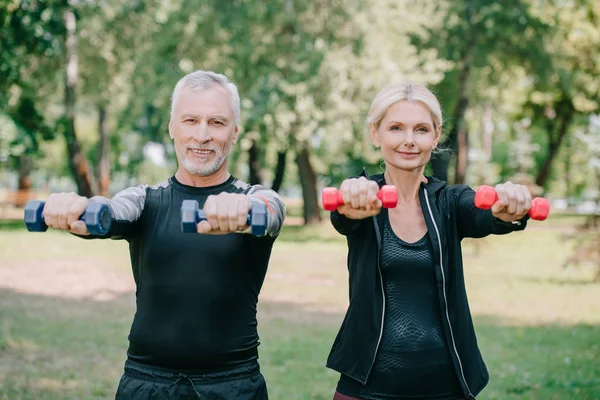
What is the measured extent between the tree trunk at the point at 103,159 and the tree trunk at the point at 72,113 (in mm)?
2725

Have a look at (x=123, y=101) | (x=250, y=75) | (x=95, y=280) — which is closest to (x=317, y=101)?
(x=250, y=75)

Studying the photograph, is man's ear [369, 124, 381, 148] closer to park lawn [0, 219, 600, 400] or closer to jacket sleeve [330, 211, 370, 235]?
jacket sleeve [330, 211, 370, 235]

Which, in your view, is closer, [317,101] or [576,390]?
[576,390]

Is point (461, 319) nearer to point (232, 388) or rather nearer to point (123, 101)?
point (232, 388)

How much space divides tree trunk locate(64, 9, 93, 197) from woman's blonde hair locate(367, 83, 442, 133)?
26.8m

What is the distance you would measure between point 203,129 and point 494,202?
1364mm

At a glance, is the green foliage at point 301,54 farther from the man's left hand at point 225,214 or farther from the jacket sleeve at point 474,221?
the man's left hand at point 225,214

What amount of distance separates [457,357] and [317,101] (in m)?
21.5

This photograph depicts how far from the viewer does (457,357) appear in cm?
336

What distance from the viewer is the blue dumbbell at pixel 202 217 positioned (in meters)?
2.67

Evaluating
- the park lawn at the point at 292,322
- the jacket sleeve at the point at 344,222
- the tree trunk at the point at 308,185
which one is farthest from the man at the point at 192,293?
the tree trunk at the point at 308,185

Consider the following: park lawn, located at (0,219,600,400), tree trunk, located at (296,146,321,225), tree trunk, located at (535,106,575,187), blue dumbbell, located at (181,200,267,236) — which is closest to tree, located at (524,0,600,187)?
tree trunk, located at (535,106,575,187)

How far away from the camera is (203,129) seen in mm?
3477

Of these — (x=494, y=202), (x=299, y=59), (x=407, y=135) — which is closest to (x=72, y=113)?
(x=299, y=59)
